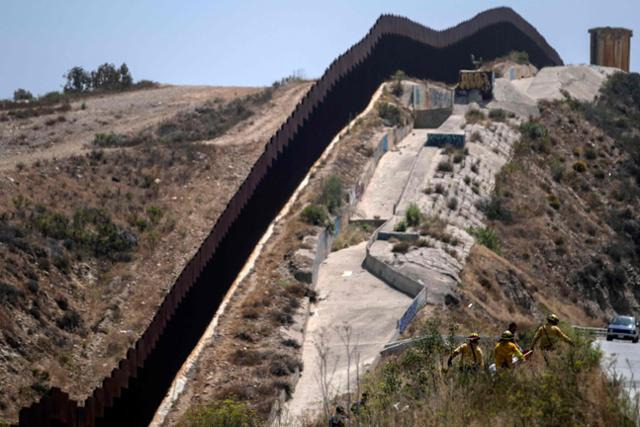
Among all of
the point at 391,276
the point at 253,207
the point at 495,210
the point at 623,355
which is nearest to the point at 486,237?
the point at 495,210

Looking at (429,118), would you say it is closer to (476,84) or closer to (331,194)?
(476,84)

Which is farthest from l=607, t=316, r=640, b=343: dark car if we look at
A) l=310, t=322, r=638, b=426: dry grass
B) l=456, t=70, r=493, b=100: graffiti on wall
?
l=456, t=70, r=493, b=100: graffiti on wall

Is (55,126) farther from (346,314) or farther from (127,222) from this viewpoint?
(346,314)

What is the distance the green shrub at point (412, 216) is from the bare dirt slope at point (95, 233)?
664cm

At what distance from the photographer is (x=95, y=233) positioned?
47156 millimetres

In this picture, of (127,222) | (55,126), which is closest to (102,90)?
(55,126)

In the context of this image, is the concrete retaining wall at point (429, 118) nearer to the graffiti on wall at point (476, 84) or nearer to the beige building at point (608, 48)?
the graffiti on wall at point (476, 84)

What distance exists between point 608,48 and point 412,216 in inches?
2262

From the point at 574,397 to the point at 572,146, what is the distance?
168 ft

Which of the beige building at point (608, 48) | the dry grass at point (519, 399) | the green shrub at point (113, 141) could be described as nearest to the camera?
the dry grass at point (519, 399)

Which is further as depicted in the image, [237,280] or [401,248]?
[401,248]

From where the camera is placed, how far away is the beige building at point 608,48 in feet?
330

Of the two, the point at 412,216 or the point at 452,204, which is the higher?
the point at 412,216

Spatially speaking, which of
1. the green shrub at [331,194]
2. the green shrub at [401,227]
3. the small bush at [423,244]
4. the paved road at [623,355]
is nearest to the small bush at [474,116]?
the green shrub at [331,194]
